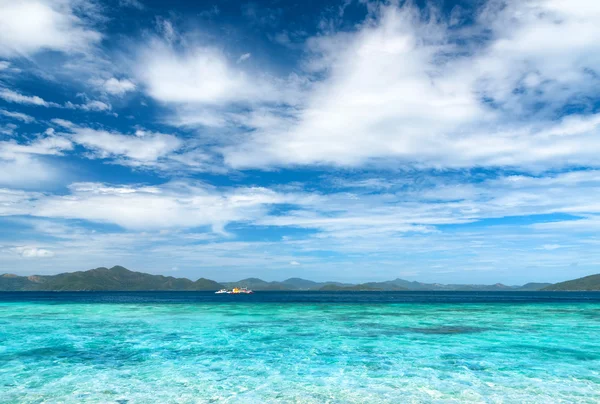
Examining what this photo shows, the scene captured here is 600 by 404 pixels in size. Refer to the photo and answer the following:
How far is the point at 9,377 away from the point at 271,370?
12.8 m

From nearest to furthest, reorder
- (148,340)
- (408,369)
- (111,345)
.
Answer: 1. (408,369)
2. (111,345)
3. (148,340)

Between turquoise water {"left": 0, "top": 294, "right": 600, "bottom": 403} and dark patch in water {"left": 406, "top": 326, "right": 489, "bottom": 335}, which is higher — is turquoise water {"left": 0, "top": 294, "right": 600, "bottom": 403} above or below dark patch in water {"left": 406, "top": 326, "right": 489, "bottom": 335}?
below

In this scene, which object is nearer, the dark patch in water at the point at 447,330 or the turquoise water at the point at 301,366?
the turquoise water at the point at 301,366

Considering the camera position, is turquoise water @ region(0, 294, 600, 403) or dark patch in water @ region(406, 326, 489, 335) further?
dark patch in water @ region(406, 326, 489, 335)

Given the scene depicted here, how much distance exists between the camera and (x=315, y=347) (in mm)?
28203

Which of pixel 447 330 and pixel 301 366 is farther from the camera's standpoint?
pixel 447 330

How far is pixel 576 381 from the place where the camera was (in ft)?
62.4

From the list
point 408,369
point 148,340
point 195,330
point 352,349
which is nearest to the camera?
point 408,369

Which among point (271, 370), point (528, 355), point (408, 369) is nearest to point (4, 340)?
point (271, 370)

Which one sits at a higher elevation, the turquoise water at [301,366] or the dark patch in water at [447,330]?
the dark patch in water at [447,330]

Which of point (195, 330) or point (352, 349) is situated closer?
point (352, 349)

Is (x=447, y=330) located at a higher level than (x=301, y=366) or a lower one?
higher

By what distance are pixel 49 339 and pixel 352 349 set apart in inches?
959

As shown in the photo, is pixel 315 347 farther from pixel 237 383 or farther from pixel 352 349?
pixel 237 383
